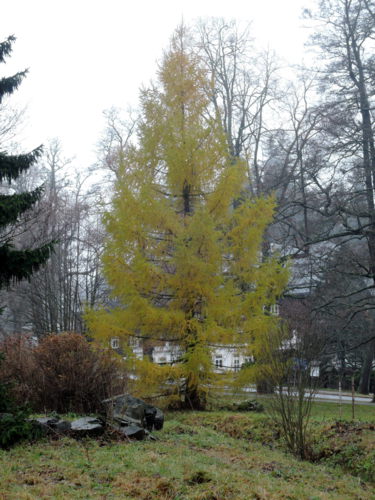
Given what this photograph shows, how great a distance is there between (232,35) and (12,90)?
16.6 m

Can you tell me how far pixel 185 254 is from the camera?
38.8ft

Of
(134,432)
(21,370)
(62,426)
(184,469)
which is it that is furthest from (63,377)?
(184,469)

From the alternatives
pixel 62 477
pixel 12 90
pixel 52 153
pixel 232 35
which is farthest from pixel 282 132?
pixel 62 477

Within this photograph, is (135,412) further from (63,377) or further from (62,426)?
(63,377)

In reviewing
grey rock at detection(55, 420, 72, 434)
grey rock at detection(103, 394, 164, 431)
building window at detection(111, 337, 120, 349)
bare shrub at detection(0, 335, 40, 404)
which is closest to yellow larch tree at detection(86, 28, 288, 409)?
building window at detection(111, 337, 120, 349)

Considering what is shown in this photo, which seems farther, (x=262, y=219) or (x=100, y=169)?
(x=100, y=169)

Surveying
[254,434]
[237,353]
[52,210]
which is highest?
[52,210]

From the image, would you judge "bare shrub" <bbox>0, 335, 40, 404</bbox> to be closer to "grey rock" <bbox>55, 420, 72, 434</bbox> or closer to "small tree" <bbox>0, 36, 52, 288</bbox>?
"grey rock" <bbox>55, 420, 72, 434</bbox>

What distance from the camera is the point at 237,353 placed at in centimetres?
1259

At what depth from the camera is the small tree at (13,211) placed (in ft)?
26.0

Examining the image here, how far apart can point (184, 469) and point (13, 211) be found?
4.71m

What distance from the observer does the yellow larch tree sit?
12141 mm

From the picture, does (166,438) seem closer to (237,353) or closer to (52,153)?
(237,353)

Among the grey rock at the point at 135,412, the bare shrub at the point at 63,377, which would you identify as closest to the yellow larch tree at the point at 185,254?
the bare shrub at the point at 63,377
